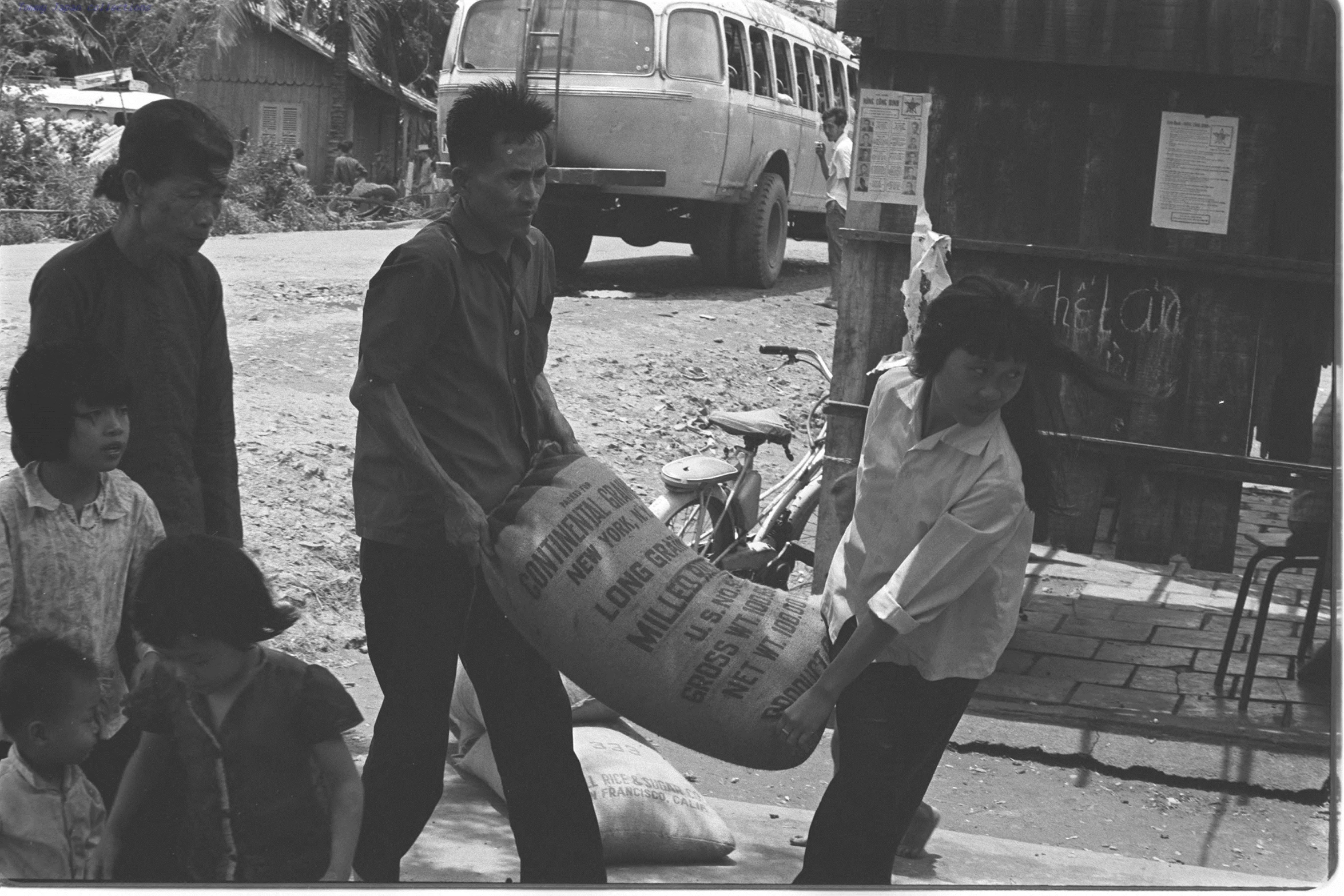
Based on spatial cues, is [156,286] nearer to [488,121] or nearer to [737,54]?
[488,121]

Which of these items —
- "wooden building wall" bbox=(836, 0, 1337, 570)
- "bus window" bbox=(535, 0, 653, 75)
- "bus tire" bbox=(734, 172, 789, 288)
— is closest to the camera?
"wooden building wall" bbox=(836, 0, 1337, 570)

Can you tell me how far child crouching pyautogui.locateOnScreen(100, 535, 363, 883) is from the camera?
7.59 feet

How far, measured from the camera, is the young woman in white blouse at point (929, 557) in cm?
246

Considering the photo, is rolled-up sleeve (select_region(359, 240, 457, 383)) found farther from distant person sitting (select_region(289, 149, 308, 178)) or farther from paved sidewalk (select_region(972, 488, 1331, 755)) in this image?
distant person sitting (select_region(289, 149, 308, 178))

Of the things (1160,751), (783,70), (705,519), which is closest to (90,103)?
(783,70)

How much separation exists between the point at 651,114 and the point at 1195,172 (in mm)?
6270

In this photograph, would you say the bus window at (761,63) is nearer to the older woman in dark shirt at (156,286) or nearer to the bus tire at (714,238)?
the bus tire at (714,238)

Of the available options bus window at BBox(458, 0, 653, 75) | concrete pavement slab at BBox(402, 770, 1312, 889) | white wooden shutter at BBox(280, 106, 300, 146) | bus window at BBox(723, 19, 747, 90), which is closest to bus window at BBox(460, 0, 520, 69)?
bus window at BBox(458, 0, 653, 75)

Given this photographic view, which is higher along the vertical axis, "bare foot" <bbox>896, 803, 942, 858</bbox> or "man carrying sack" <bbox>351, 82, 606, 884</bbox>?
"man carrying sack" <bbox>351, 82, 606, 884</bbox>

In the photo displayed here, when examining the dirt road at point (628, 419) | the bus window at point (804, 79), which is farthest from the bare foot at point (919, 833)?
the bus window at point (804, 79)

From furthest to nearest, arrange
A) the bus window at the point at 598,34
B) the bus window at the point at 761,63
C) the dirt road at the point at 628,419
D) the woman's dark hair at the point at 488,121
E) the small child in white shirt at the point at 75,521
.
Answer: the bus window at the point at 761,63 → the bus window at the point at 598,34 → the dirt road at the point at 628,419 → the woman's dark hair at the point at 488,121 → the small child in white shirt at the point at 75,521

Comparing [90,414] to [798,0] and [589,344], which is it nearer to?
[589,344]

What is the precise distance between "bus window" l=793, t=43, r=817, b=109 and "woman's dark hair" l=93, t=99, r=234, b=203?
10628 millimetres

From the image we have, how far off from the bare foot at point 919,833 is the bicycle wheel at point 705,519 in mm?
1871
